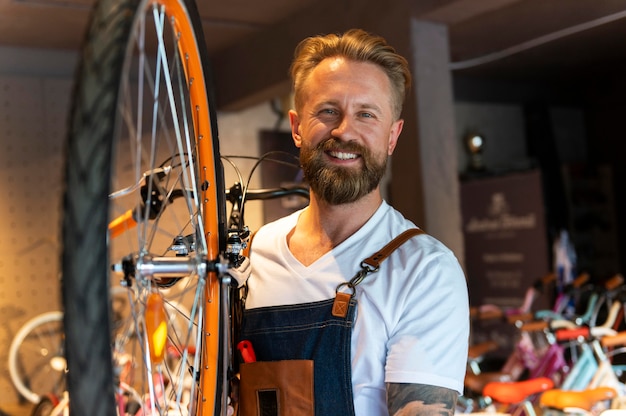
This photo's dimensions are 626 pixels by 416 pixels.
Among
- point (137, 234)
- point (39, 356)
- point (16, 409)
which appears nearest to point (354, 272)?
point (137, 234)

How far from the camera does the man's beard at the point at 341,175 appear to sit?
131cm

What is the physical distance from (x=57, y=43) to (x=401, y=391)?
4518 mm

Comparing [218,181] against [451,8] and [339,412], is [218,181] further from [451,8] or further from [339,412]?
[451,8]

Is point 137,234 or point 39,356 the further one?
point 39,356

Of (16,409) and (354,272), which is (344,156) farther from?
(16,409)

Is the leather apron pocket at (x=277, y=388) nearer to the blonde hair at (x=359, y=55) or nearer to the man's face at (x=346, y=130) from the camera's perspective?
the man's face at (x=346, y=130)

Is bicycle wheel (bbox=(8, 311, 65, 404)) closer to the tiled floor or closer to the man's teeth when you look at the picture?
the tiled floor

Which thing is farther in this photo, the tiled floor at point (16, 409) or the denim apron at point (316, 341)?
the tiled floor at point (16, 409)

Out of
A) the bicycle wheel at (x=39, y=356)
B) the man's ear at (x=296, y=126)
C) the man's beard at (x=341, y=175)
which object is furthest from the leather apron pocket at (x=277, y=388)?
the bicycle wheel at (x=39, y=356)

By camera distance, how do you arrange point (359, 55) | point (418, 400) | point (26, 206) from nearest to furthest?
1. point (418, 400)
2. point (359, 55)
3. point (26, 206)

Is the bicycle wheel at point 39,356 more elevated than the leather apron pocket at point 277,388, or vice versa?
the leather apron pocket at point 277,388

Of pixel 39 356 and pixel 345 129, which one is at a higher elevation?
pixel 345 129

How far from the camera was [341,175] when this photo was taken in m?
1.31

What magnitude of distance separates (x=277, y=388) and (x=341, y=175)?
0.38 meters
